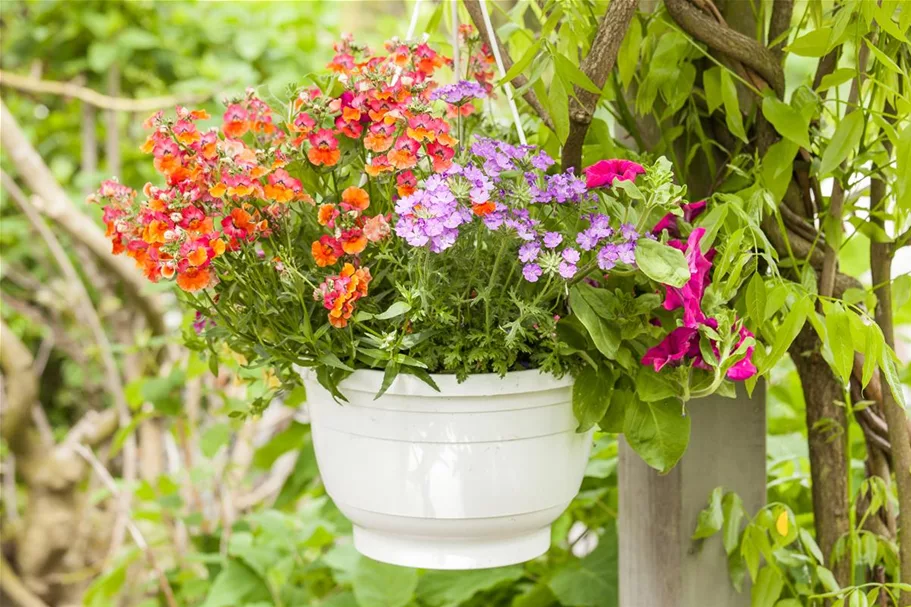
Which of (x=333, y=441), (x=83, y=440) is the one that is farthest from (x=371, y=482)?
(x=83, y=440)

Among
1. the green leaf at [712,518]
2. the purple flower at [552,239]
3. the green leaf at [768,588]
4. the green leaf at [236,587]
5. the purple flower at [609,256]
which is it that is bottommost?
the green leaf at [236,587]

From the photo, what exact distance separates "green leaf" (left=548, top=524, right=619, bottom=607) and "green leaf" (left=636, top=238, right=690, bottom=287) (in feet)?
1.96

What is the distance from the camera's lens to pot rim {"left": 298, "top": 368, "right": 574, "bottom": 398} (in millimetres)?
760

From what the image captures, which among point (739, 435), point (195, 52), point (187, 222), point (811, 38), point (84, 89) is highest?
point (195, 52)

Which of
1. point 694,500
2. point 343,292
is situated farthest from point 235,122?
point 694,500

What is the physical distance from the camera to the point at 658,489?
963 mm

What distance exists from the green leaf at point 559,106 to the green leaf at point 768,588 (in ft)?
1.56

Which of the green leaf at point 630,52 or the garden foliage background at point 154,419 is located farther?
the garden foliage background at point 154,419

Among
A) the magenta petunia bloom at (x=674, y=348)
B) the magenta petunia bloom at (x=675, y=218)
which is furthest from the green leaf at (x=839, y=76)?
the magenta petunia bloom at (x=674, y=348)

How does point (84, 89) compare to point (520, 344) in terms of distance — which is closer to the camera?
point (520, 344)

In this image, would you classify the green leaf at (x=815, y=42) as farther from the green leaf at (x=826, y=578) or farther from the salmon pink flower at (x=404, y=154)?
the green leaf at (x=826, y=578)

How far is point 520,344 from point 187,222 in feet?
0.93

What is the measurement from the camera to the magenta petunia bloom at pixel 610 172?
75 cm

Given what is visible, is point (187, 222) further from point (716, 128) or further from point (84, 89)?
point (84, 89)
